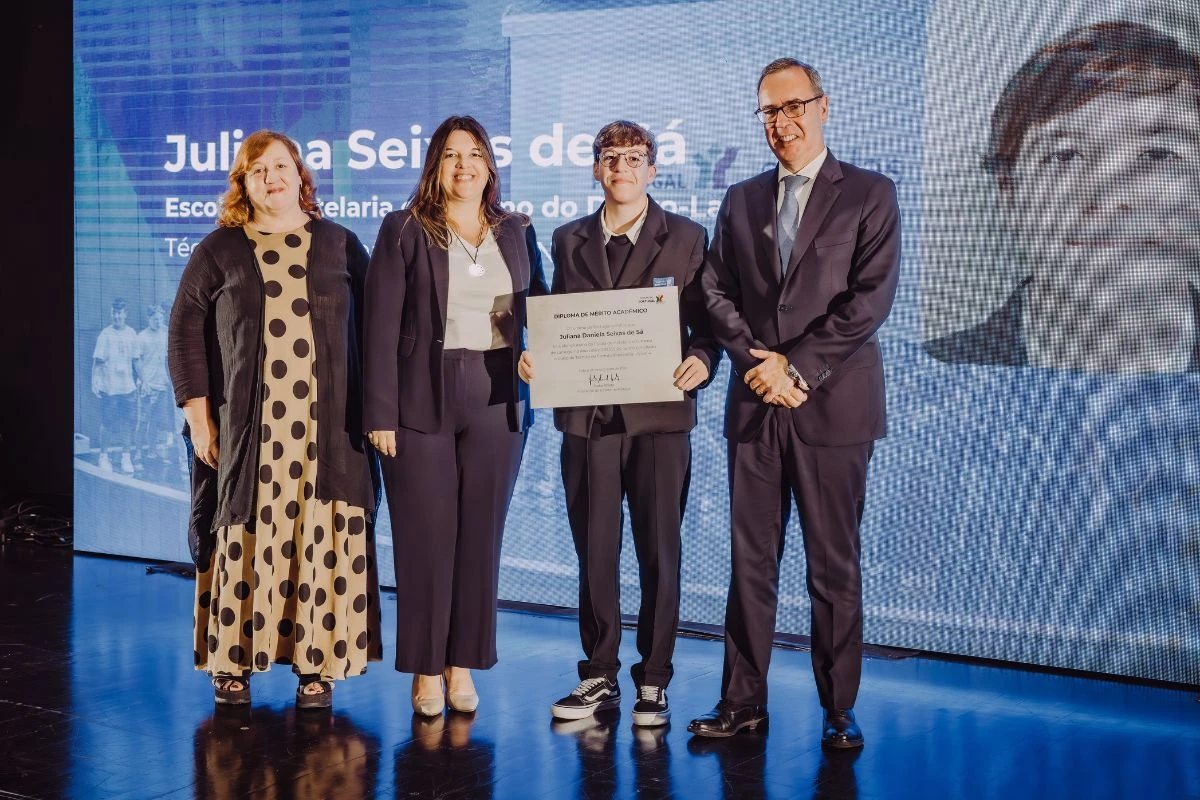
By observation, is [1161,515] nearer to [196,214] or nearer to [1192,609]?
[1192,609]

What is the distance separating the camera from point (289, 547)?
371 centimetres

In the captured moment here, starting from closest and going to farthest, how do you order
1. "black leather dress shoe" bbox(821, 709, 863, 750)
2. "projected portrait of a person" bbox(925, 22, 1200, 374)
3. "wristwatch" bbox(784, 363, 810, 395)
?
"wristwatch" bbox(784, 363, 810, 395) → "black leather dress shoe" bbox(821, 709, 863, 750) → "projected portrait of a person" bbox(925, 22, 1200, 374)

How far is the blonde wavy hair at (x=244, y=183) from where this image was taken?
3.66 metres

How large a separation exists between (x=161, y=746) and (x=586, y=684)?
1132mm

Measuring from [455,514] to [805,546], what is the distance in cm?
96

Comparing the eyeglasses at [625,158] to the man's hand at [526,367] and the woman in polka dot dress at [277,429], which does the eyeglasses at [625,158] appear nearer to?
the man's hand at [526,367]

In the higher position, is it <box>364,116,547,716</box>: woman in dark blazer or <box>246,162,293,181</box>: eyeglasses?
<box>246,162,293,181</box>: eyeglasses

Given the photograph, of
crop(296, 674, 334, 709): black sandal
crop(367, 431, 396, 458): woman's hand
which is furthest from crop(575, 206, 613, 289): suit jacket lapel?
crop(296, 674, 334, 709): black sandal

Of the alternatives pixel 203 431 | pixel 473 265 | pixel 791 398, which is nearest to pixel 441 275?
pixel 473 265

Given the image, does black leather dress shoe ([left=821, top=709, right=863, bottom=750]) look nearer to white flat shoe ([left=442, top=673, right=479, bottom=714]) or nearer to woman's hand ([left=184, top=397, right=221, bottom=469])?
white flat shoe ([left=442, top=673, right=479, bottom=714])

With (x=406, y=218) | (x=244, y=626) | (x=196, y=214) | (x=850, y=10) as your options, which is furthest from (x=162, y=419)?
(x=850, y=10)

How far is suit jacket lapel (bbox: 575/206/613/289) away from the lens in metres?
3.55

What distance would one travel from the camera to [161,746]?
3375 mm

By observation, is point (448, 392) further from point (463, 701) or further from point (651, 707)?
point (651, 707)
